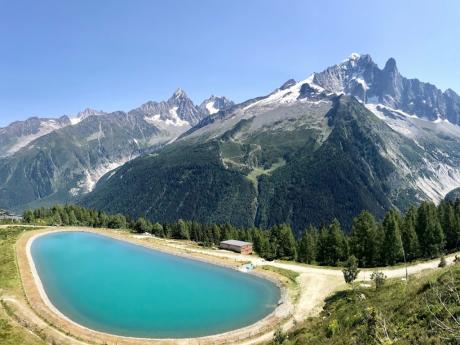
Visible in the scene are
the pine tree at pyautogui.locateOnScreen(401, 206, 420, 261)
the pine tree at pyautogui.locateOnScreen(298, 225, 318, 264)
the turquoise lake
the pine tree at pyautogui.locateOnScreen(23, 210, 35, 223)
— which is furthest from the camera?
the pine tree at pyautogui.locateOnScreen(23, 210, 35, 223)

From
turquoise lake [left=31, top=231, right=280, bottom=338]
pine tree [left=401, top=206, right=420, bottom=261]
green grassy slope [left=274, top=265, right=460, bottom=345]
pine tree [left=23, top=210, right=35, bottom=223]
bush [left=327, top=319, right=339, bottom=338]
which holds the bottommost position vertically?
turquoise lake [left=31, top=231, right=280, bottom=338]

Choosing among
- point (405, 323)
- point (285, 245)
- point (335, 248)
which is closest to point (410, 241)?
point (335, 248)

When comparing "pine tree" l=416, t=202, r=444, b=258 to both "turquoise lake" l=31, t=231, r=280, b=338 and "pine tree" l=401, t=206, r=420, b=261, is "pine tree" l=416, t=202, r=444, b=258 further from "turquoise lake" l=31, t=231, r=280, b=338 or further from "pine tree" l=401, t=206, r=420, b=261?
"turquoise lake" l=31, t=231, r=280, b=338

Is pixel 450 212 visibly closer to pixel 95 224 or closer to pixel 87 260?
pixel 87 260

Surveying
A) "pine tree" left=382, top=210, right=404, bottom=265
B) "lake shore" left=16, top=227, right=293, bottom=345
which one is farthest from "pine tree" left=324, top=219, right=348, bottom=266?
"lake shore" left=16, top=227, right=293, bottom=345

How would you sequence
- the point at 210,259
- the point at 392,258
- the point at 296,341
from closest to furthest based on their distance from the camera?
the point at 296,341 → the point at 392,258 → the point at 210,259

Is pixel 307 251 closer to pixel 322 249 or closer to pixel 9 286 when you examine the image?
pixel 322 249

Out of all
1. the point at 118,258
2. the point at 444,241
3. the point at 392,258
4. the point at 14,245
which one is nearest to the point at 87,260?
the point at 118,258

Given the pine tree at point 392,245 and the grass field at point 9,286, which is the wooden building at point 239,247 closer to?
the pine tree at point 392,245
